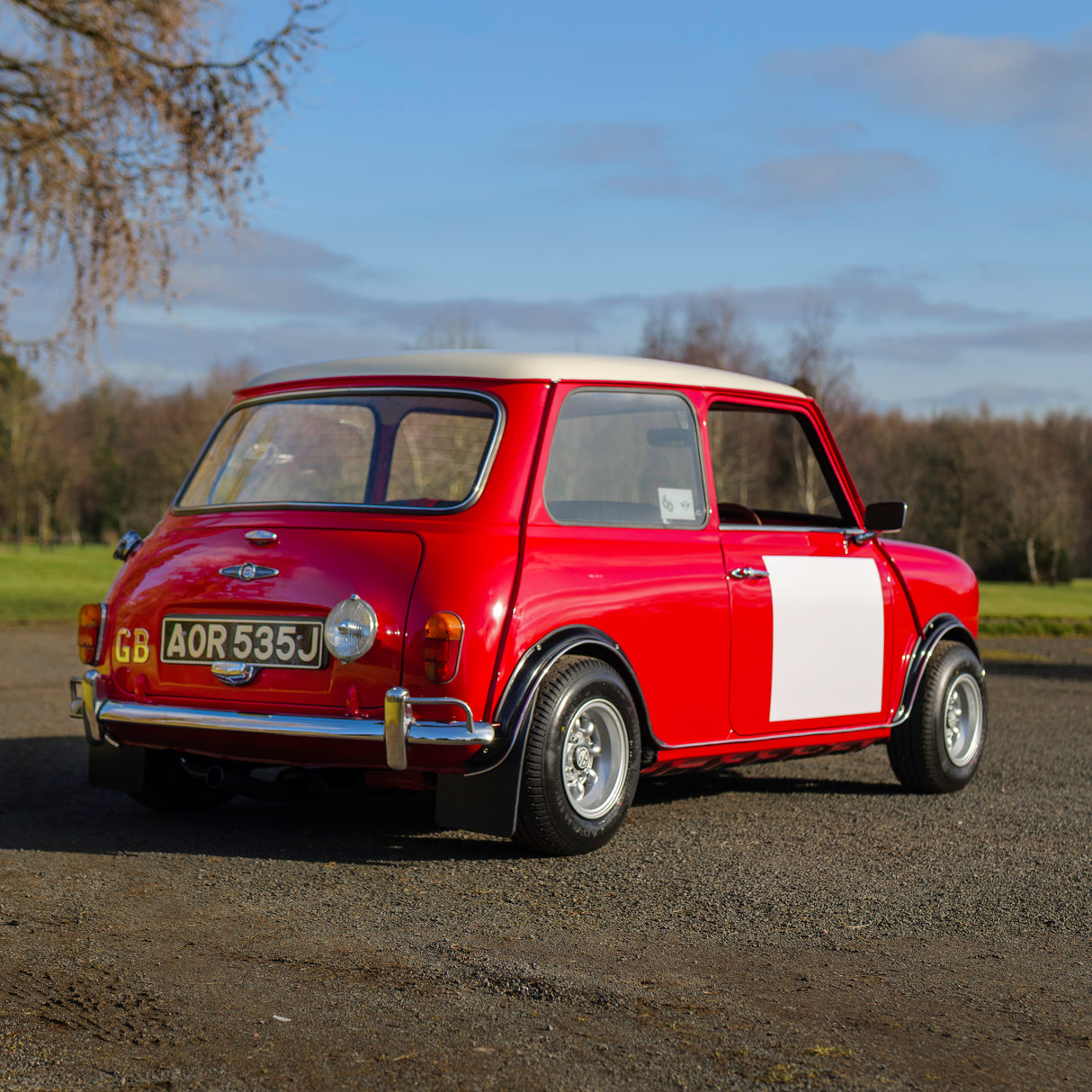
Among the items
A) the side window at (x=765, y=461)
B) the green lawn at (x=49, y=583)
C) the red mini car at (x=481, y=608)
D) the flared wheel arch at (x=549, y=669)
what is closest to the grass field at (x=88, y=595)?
the green lawn at (x=49, y=583)

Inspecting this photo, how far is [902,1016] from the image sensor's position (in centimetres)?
373

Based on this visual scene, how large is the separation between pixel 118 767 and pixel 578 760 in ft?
6.73

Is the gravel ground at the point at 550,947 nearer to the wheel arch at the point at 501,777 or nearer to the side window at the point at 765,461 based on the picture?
the wheel arch at the point at 501,777

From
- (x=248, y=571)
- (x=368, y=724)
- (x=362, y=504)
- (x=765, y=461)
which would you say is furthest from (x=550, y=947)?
(x=765, y=461)

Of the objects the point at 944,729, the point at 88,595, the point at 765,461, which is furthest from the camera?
Answer: the point at 765,461

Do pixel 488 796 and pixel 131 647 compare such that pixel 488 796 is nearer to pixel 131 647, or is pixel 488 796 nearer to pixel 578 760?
pixel 578 760

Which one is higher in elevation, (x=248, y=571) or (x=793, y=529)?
(x=793, y=529)

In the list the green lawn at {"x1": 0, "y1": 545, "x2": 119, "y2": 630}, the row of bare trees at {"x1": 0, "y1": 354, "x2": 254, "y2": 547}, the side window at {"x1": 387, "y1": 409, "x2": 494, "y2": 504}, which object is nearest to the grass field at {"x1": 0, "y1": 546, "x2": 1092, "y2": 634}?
the green lawn at {"x1": 0, "y1": 545, "x2": 119, "y2": 630}

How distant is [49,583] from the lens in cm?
4100

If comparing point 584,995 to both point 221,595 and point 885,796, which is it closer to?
point 221,595

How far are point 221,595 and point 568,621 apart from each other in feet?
4.52

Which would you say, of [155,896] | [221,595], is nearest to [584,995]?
[155,896]

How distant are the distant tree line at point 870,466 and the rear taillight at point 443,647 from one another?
53.3m

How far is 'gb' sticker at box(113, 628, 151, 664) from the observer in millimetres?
5969
